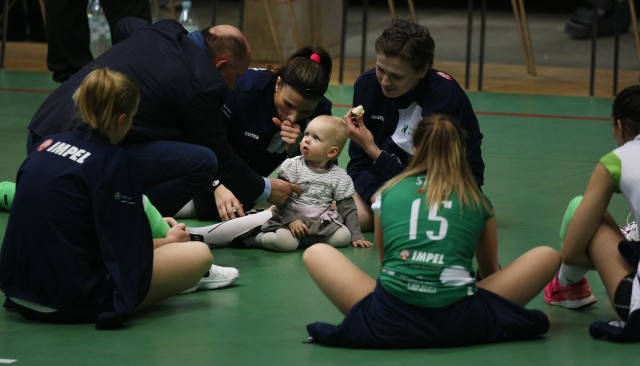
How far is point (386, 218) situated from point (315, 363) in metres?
0.48

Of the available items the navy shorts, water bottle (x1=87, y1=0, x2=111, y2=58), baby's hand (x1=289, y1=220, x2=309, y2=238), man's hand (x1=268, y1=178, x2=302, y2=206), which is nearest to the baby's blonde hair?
man's hand (x1=268, y1=178, x2=302, y2=206)

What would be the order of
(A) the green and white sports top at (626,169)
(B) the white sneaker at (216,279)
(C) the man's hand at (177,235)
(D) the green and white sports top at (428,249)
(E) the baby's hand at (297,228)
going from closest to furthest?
(D) the green and white sports top at (428,249), (A) the green and white sports top at (626,169), (C) the man's hand at (177,235), (B) the white sneaker at (216,279), (E) the baby's hand at (297,228)

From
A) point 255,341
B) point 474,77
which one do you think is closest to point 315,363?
A: point 255,341

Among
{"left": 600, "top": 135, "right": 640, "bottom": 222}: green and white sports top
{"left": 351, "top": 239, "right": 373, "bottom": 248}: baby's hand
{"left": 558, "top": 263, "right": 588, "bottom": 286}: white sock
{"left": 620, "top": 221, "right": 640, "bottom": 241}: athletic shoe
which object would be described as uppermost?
{"left": 600, "top": 135, "right": 640, "bottom": 222}: green and white sports top

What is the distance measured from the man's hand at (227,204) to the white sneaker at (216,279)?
1.89ft

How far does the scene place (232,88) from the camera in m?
4.96

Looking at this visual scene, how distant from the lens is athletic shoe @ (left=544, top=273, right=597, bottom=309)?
4035mm

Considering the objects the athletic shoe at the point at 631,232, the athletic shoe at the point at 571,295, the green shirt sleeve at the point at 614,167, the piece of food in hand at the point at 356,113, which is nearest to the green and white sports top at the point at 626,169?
the green shirt sleeve at the point at 614,167

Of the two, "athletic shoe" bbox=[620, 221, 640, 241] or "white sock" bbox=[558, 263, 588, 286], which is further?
"athletic shoe" bbox=[620, 221, 640, 241]

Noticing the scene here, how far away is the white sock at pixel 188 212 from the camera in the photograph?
5496mm

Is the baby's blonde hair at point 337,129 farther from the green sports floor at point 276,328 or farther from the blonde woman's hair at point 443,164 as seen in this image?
the blonde woman's hair at point 443,164

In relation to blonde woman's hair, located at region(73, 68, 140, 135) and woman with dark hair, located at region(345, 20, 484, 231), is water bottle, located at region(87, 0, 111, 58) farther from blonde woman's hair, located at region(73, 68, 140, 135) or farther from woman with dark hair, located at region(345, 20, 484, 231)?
blonde woman's hair, located at region(73, 68, 140, 135)

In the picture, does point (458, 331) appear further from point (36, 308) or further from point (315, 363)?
point (36, 308)

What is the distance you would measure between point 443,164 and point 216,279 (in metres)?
1.14
